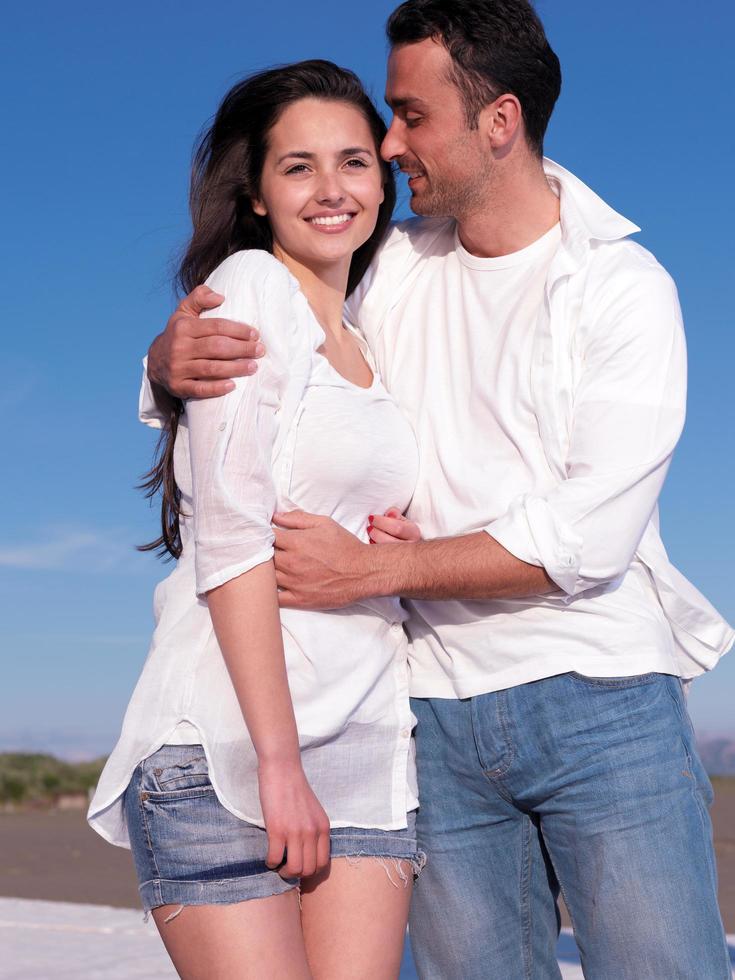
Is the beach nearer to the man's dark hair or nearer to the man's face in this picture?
the man's face

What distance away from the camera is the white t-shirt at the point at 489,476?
224 cm

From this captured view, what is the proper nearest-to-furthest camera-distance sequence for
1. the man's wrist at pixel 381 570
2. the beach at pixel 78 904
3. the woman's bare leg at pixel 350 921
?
the woman's bare leg at pixel 350 921
the man's wrist at pixel 381 570
the beach at pixel 78 904

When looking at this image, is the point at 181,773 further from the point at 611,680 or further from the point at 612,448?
the point at 612,448

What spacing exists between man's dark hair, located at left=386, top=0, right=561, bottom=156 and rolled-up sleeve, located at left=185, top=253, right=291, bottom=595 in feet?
2.90

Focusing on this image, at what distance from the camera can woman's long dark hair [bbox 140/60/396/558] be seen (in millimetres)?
2445

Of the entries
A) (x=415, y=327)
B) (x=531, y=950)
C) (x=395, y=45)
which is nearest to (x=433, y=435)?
(x=415, y=327)

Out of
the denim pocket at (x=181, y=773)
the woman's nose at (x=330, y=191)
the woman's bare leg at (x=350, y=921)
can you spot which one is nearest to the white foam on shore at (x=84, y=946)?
the woman's bare leg at (x=350, y=921)

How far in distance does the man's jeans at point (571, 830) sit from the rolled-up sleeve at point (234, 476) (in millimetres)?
604

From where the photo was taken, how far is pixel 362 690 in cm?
210

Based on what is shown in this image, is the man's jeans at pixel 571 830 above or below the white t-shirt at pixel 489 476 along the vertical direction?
below

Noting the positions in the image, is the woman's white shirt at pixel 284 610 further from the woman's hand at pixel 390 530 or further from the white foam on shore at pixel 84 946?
the white foam on shore at pixel 84 946

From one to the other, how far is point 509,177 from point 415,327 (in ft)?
1.22

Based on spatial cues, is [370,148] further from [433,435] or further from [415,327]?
[433,435]

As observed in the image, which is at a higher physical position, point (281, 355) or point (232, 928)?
point (281, 355)
